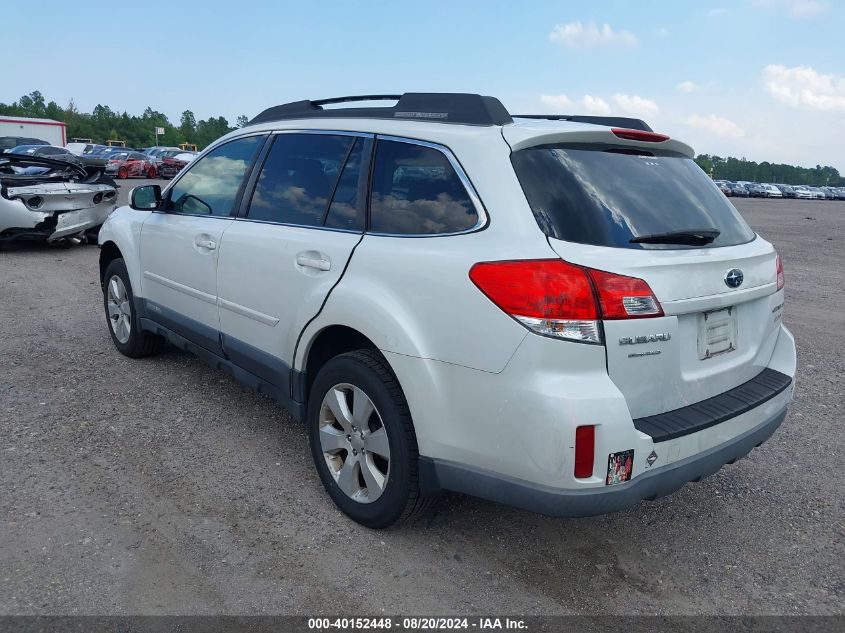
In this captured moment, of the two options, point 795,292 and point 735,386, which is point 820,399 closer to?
point 735,386

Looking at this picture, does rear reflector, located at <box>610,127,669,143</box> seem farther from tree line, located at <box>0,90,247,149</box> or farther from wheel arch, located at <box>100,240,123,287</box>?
tree line, located at <box>0,90,247,149</box>

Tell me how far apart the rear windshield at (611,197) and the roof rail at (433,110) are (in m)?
0.30

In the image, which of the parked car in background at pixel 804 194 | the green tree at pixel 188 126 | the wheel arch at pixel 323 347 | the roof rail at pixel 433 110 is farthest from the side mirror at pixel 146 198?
the green tree at pixel 188 126

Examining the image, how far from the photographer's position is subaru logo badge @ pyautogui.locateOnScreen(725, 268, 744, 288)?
2.78 metres

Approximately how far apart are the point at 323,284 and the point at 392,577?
4.25 feet

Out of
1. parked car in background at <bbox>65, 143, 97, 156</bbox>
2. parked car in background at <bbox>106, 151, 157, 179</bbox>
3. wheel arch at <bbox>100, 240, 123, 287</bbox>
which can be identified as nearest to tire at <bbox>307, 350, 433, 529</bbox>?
wheel arch at <bbox>100, 240, 123, 287</bbox>

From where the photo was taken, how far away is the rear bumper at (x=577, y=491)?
2443 mm

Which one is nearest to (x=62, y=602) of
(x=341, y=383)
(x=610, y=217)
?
(x=341, y=383)

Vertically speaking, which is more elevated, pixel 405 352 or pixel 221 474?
pixel 405 352

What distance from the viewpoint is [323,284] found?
10.4ft

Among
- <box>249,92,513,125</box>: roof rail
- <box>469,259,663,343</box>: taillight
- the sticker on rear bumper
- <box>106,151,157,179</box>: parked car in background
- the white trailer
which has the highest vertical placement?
the white trailer

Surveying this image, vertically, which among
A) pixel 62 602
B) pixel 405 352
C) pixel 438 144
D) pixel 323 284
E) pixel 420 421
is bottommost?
pixel 62 602

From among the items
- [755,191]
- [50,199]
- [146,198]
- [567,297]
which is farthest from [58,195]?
[755,191]

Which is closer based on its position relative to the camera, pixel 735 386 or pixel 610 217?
pixel 610 217
